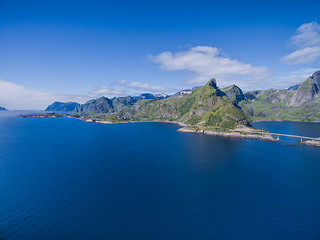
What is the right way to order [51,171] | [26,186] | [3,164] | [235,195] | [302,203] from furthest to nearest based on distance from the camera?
[3,164], [51,171], [26,186], [235,195], [302,203]

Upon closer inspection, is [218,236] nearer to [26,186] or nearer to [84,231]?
[84,231]

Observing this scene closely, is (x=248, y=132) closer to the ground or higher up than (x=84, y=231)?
higher up

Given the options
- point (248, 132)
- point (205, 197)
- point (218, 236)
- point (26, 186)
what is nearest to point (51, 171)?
point (26, 186)

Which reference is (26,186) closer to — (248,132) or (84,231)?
(84,231)

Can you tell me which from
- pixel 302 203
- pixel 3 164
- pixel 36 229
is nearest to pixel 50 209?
pixel 36 229

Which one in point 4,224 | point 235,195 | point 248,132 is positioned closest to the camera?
point 4,224

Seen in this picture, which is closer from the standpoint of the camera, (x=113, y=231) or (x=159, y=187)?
(x=113, y=231)
